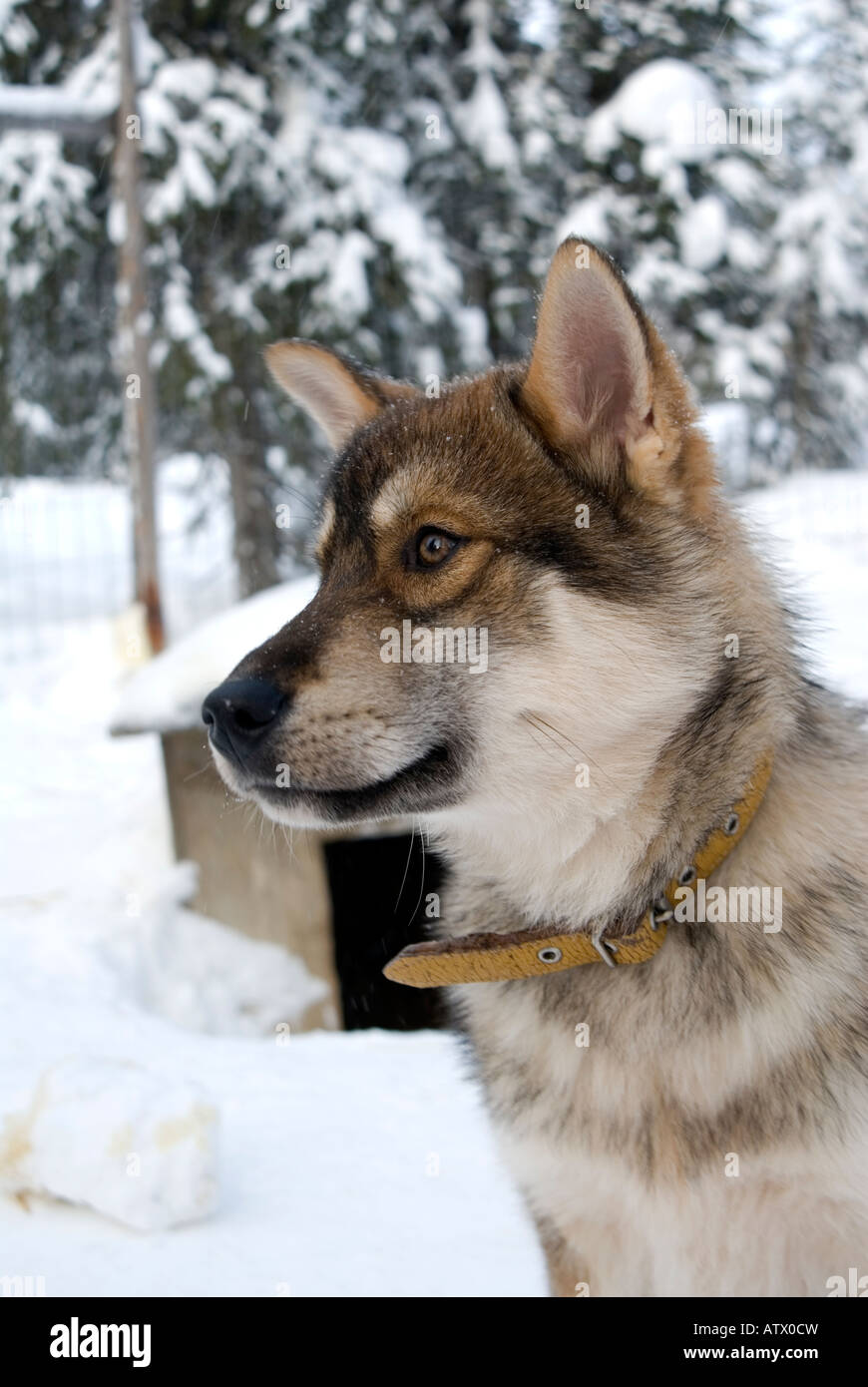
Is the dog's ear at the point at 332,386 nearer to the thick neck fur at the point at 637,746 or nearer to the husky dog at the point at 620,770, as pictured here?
the husky dog at the point at 620,770

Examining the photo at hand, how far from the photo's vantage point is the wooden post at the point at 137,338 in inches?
322

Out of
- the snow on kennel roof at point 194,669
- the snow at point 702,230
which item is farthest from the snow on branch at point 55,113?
the snow at point 702,230

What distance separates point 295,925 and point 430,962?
407cm

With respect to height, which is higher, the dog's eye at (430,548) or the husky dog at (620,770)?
the dog's eye at (430,548)

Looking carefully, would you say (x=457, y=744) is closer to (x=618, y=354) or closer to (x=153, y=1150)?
(x=618, y=354)

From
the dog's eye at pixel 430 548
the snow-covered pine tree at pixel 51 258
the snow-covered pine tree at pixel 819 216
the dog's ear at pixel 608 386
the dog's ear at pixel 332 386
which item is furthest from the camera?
the snow-covered pine tree at pixel 819 216

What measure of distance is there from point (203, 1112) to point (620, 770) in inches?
66.3

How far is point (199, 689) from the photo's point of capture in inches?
237

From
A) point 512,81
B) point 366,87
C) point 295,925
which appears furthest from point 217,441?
point 295,925

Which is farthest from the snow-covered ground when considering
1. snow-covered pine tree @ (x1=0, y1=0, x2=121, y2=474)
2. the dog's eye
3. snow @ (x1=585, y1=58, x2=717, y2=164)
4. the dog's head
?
snow @ (x1=585, y1=58, x2=717, y2=164)

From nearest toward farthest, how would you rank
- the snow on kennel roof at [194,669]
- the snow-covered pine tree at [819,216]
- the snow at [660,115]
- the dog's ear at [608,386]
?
the dog's ear at [608,386]
the snow on kennel roof at [194,669]
the snow at [660,115]
the snow-covered pine tree at [819,216]

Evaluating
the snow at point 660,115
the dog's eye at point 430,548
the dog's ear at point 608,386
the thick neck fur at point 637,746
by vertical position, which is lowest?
the thick neck fur at point 637,746

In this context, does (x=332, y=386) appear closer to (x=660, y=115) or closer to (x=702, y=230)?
(x=702, y=230)

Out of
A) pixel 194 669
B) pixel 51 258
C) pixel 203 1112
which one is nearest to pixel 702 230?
pixel 51 258
